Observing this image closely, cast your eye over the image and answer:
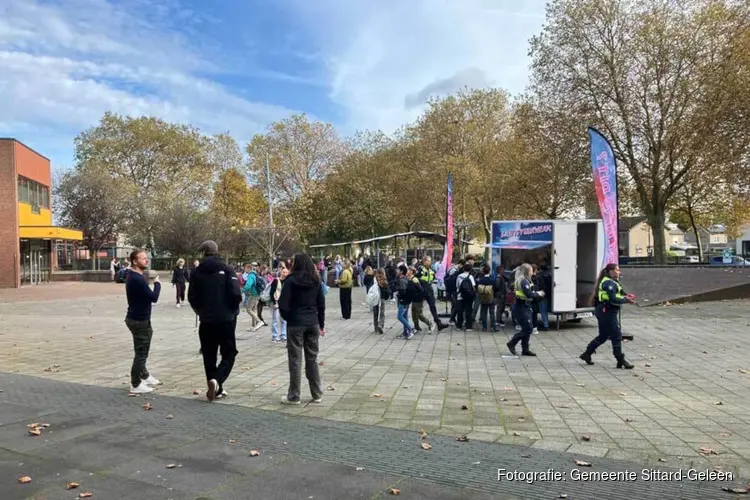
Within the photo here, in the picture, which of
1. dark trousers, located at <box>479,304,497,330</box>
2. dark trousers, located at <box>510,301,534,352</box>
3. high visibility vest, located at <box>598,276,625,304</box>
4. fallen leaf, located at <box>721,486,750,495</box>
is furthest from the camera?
dark trousers, located at <box>479,304,497,330</box>

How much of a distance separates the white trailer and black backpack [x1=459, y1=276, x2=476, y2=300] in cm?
183

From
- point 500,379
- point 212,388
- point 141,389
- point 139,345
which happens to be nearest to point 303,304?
point 212,388

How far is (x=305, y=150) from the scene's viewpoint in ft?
161

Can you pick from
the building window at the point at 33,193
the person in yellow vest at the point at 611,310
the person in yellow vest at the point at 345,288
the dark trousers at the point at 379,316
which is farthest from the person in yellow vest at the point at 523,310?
the building window at the point at 33,193

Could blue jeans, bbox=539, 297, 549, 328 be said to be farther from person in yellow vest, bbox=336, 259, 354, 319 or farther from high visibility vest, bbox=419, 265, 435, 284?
person in yellow vest, bbox=336, 259, 354, 319

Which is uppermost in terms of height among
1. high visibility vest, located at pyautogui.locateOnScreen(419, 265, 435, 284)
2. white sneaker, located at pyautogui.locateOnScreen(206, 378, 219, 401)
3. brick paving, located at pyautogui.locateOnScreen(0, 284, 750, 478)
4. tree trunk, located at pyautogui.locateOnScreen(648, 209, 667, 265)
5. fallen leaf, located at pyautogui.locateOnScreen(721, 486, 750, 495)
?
tree trunk, located at pyautogui.locateOnScreen(648, 209, 667, 265)

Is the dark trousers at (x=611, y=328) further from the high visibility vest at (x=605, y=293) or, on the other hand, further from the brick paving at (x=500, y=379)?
the brick paving at (x=500, y=379)

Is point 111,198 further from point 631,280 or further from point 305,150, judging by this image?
point 631,280

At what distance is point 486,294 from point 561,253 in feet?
6.69

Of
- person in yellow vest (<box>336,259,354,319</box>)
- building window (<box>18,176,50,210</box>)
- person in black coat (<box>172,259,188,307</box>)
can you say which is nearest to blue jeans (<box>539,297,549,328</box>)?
person in yellow vest (<box>336,259,354,319</box>)

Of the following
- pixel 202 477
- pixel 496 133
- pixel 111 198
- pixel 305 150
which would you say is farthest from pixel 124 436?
pixel 111 198

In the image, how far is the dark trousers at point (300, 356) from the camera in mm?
6434

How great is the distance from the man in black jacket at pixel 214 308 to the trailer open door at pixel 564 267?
8.66 m

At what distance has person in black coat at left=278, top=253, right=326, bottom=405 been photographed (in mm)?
6418
